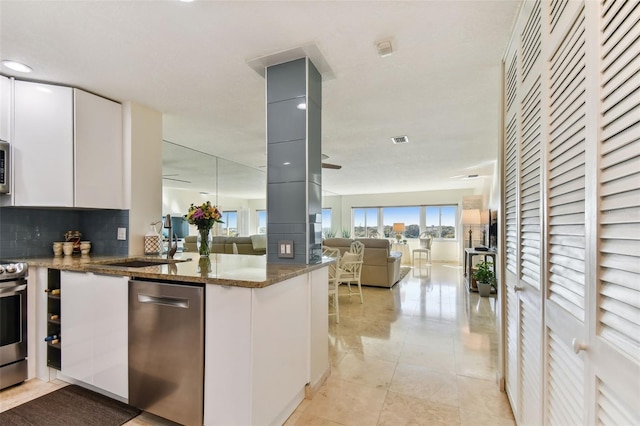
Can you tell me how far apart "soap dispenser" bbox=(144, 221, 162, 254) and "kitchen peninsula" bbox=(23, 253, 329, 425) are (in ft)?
2.51

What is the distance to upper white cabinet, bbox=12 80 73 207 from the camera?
2.33 m

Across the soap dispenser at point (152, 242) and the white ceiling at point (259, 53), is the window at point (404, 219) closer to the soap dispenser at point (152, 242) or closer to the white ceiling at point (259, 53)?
the white ceiling at point (259, 53)

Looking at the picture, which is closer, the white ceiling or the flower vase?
the white ceiling

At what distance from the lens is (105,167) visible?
8.72ft

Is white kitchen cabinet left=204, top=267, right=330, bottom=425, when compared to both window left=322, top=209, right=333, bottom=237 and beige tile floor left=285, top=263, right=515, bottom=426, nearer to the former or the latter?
beige tile floor left=285, top=263, right=515, bottom=426

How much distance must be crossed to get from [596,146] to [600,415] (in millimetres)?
728

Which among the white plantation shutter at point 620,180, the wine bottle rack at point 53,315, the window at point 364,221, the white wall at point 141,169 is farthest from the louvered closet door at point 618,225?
the window at point 364,221

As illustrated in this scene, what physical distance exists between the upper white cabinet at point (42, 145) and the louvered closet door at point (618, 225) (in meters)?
3.33

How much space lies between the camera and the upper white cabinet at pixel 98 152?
2482 mm

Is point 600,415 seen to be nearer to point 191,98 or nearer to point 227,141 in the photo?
point 191,98

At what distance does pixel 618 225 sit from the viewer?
2.35 ft

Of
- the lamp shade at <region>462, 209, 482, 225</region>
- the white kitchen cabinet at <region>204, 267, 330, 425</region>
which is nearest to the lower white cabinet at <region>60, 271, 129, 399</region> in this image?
the white kitchen cabinet at <region>204, 267, 330, 425</region>

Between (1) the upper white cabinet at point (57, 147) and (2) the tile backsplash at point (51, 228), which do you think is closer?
(1) the upper white cabinet at point (57, 147)

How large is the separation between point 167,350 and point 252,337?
60cm
